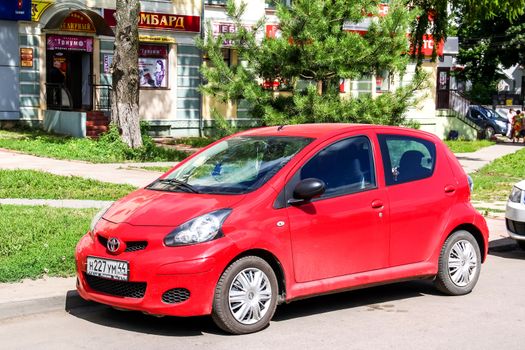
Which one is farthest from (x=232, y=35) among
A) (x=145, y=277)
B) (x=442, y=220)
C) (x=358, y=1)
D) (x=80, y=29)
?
(x=145, y=277)

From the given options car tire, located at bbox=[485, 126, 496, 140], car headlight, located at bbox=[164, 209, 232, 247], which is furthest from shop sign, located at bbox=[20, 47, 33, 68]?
car tire, located at bbox=[485, 126, 496, 140]

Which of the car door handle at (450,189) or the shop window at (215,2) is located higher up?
the shop window at (215,2)

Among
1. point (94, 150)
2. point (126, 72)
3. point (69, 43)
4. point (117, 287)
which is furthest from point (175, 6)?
point (117, 287)

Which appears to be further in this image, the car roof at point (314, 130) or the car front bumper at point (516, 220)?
the car front bumper at point (516, 220)

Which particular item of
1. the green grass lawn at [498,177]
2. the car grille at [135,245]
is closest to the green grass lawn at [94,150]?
the green grass lawn at [498,177]

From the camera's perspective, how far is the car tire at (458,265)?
328 inches

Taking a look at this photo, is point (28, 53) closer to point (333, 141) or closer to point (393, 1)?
point (393, 1)

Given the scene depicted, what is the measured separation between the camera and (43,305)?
7.56m

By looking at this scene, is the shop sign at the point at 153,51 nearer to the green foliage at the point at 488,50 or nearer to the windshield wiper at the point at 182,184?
the windshield wiper at the point at 182,184

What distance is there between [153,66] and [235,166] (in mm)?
24397

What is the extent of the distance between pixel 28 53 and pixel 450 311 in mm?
22872

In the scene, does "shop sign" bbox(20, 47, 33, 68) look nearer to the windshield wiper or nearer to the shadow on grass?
the windshield wiper

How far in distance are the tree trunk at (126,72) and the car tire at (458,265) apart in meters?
15.1

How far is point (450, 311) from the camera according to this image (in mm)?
7871
